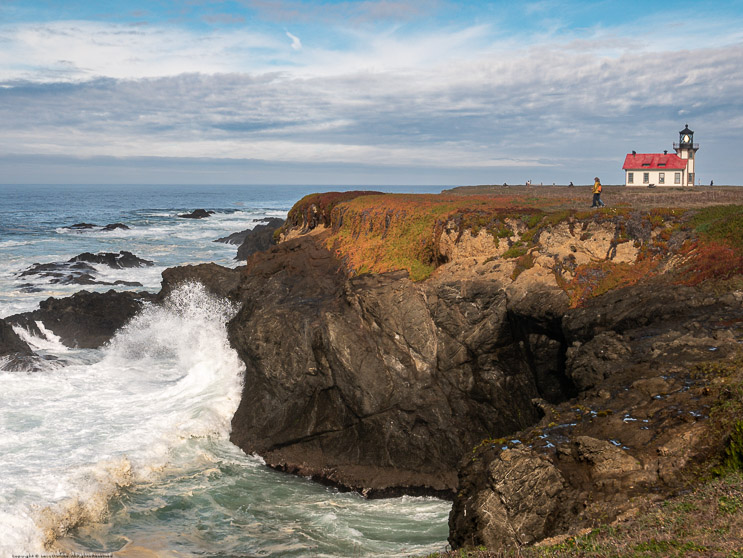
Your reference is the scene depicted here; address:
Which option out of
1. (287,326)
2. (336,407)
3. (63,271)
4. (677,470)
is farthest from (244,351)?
(63,271)

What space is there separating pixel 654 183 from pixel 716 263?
36.2 meters

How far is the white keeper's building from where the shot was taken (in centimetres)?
5050

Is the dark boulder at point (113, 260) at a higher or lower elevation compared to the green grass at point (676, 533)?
higher

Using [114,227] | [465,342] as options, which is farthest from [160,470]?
[114,227]

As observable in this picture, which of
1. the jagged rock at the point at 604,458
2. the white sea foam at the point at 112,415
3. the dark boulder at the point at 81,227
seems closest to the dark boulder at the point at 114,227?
the dark boulder at the point at 81,227

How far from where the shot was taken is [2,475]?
1734cm

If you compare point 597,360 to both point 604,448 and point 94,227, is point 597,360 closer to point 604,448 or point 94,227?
point 604,448

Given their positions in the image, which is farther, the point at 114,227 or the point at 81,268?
the point at 114,227

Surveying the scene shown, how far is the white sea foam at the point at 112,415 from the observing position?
52.6ft

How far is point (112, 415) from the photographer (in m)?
22.1

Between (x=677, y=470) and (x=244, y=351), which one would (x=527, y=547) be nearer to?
(x=677, y=470)

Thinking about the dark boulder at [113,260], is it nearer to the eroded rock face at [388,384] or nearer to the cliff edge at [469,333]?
the cliff edge at [469,333]

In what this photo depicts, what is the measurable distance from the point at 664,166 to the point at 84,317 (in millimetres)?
46056

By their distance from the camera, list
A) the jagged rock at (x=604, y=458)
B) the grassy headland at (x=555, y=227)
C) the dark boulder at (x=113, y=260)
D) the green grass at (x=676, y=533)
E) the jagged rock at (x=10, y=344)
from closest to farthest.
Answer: the green grass at (x=676, y=533)
the jagged rock at (x=604, y=458)
the grassy headland at (x=555, y=227)
the jagged rock at (x=10, y=344)
the dark boulder at (x=113, y=260)
